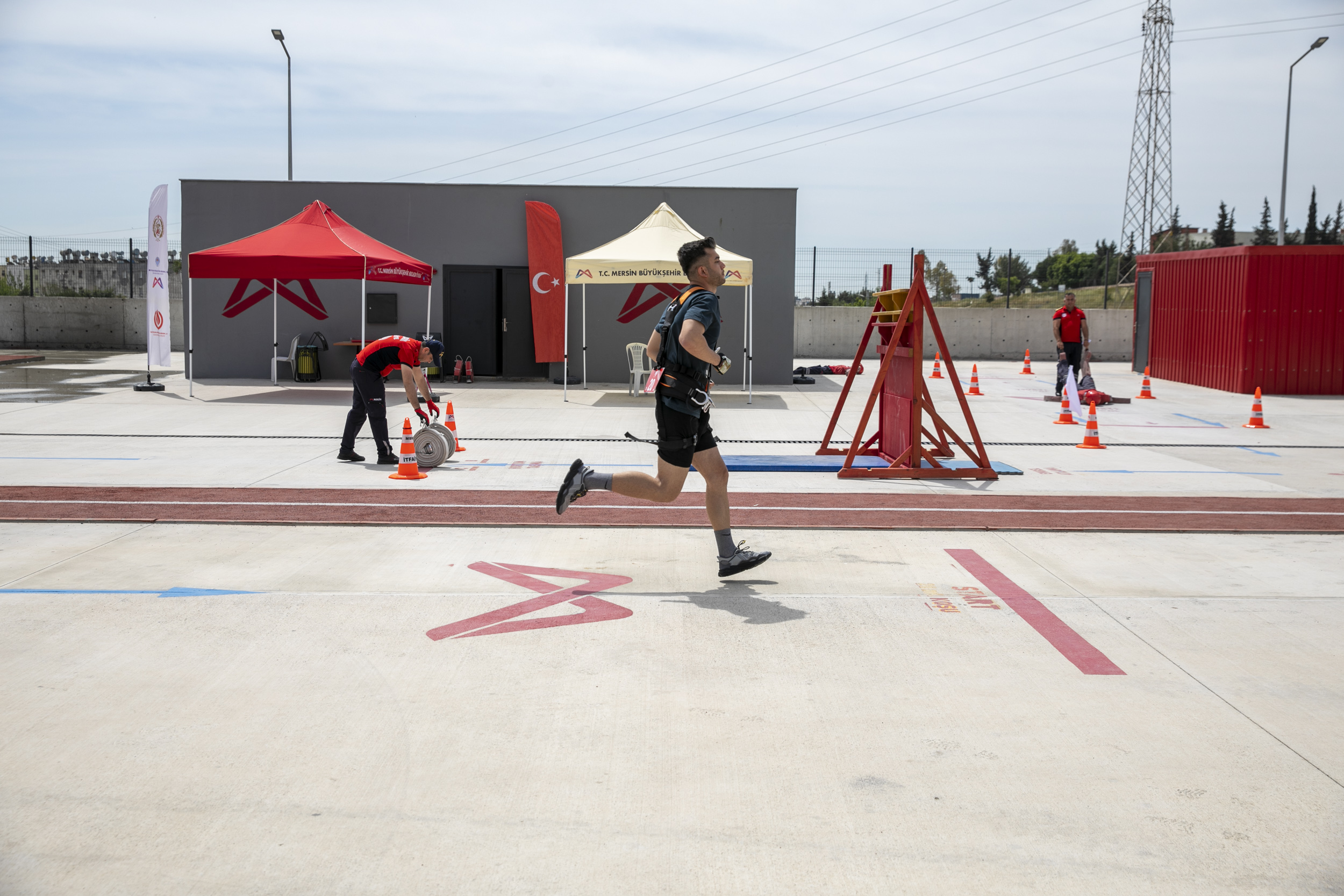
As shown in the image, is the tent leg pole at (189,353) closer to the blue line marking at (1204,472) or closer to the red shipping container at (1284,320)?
the blue line marking at (1204,472)

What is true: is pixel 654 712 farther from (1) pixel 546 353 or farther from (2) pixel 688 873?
(1) pixel 546 353

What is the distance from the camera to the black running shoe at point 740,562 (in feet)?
21.6

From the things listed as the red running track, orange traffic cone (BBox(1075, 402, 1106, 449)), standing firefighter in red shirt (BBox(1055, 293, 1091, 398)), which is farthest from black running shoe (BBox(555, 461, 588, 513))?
standing firefighter in red shirt (BBox(1055, 293, 1091, 398))

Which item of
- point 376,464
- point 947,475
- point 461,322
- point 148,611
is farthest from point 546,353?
point 148,611

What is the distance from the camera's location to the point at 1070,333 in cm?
1855

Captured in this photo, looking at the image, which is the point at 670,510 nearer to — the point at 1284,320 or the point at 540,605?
the point at 540,605

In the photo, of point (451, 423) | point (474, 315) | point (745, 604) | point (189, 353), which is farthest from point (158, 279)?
point (745, 604)

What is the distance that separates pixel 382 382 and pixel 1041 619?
7.49 meters

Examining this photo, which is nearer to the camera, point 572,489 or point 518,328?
point 572,489

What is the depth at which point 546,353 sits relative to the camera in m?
22.9

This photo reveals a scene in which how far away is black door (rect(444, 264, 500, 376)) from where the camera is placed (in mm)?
23438

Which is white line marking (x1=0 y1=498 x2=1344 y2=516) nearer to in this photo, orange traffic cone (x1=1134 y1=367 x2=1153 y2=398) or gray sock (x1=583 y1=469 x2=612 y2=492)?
gray sock (x1=583 y1=469 x2=612 y2=492)

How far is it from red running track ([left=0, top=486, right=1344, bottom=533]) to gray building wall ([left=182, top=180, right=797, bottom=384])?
13558mm

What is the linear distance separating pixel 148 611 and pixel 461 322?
18.2 metres
